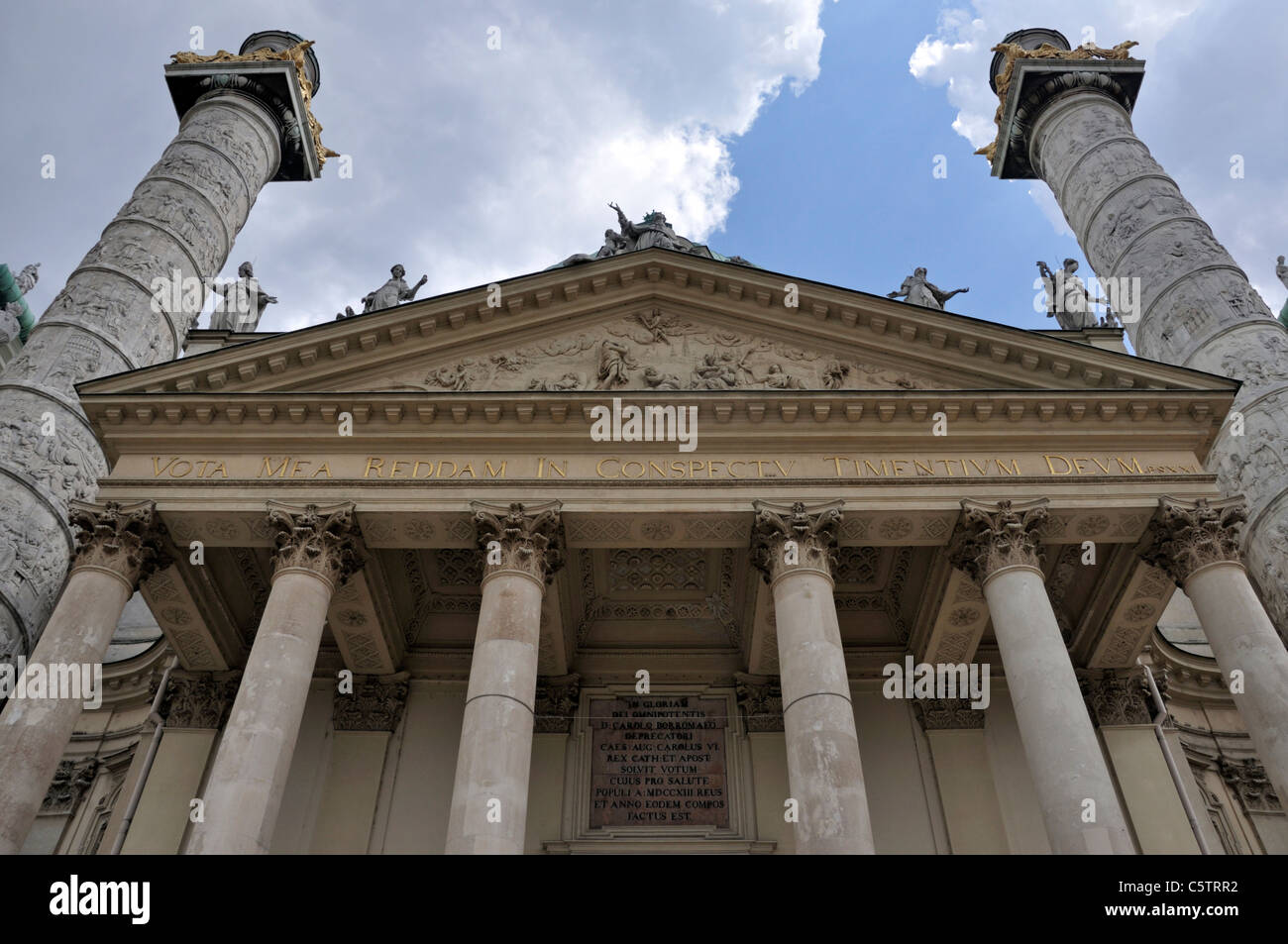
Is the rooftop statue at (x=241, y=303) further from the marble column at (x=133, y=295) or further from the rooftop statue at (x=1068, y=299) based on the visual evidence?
the rooftop statue at (x=1068, y=299)

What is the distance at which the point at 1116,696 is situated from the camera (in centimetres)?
1625

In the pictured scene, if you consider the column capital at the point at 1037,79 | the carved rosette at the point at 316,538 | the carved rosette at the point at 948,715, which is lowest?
the carved rosette at the point at 948,715

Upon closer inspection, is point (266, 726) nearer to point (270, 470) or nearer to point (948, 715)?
point (270, 470)

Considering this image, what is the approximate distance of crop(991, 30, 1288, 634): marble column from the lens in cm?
1717

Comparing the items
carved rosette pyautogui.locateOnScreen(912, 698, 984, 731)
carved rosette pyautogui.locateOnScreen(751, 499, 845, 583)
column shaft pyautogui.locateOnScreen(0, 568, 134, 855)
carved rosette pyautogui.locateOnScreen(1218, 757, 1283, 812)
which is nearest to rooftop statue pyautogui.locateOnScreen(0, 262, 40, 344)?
column shaft pyautogui.locateOnScreen(0, 568, 134, 855)

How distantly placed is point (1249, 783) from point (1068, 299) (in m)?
9.59

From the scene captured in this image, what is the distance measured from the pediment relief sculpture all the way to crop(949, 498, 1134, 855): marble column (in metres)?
2.79

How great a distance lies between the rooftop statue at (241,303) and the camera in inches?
837

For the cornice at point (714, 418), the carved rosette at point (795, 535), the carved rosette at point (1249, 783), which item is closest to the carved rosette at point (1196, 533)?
the cornice at point (714, 418)

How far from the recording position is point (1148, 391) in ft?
48.5

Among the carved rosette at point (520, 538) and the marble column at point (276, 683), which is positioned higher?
the carved rosette at point (520, 538)

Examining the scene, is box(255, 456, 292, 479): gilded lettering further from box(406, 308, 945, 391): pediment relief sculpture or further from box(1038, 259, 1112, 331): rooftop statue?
box(1038, 259, 1112, 331): rooftop statue

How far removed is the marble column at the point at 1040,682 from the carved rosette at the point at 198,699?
11717 mm
